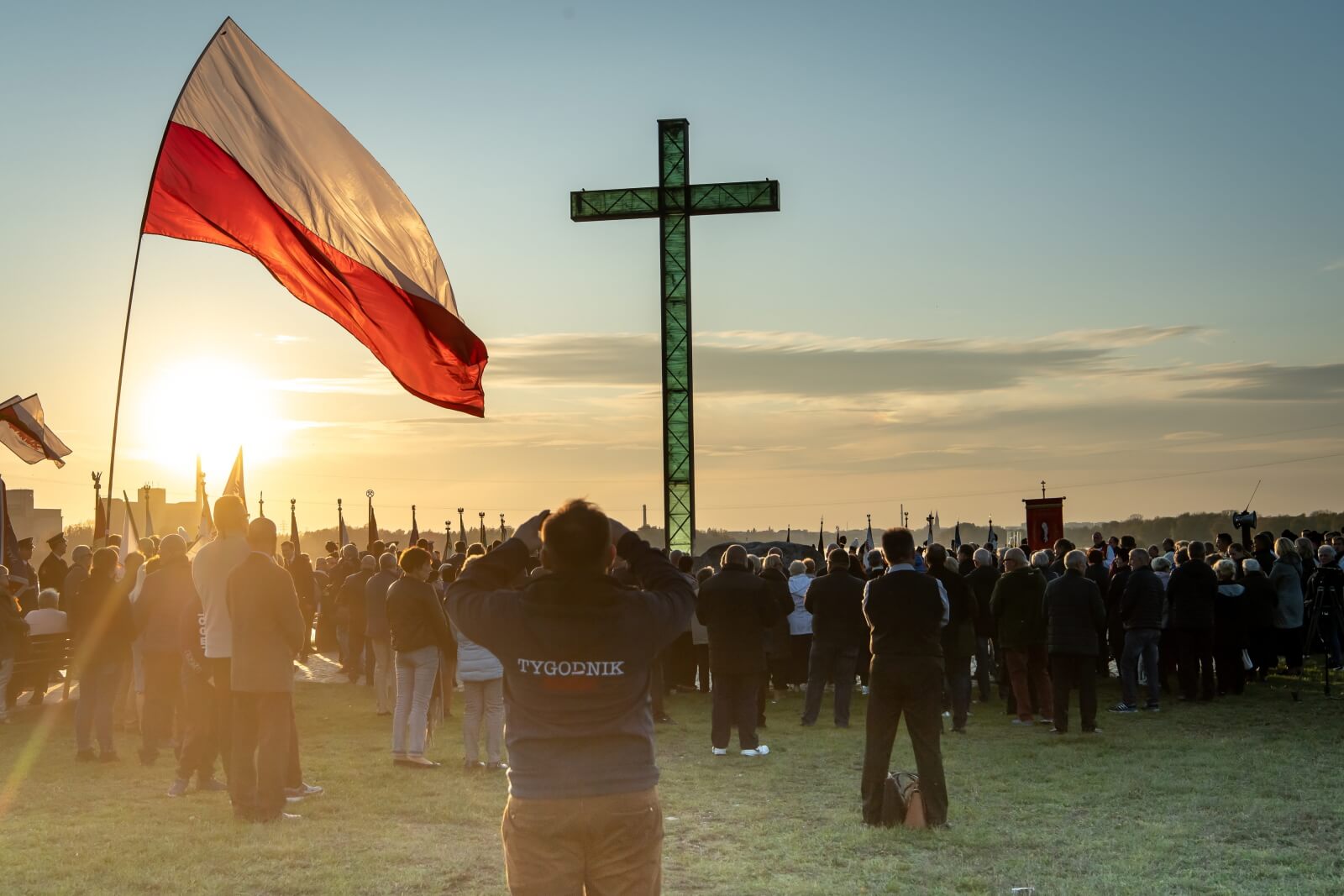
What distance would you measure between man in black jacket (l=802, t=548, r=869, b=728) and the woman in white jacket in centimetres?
224

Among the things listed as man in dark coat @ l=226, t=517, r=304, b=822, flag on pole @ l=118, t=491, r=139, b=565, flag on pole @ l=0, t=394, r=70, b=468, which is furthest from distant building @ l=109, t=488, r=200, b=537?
man in dark coat @ l=226, t=517, r=304, b=822

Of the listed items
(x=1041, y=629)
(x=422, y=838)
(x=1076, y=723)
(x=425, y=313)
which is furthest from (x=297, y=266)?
(x=1076, y=723)

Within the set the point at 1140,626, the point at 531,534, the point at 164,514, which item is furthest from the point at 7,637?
the point at 164,514

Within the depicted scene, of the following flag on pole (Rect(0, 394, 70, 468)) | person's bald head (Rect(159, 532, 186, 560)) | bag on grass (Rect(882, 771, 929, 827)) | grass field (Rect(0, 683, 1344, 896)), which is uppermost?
flag on pole (Rect(0, 394, 70, 468))

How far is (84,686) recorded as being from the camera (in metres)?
12.7

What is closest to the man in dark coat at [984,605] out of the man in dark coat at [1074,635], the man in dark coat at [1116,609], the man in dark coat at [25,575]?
the man in dark coat at [1074,635]

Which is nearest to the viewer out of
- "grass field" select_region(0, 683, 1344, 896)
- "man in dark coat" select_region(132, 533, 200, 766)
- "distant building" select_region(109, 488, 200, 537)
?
"grass field" select_region(0, 683, 1344, 896)

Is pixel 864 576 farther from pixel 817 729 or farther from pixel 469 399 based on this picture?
pixel 469 399

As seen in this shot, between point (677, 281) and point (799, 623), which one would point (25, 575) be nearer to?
point (799, 623)

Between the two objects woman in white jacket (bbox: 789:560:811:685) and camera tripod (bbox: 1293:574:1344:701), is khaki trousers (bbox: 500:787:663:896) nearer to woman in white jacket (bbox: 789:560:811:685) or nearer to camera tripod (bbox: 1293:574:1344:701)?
woman in white jacket (bbox: 789:560:811:685)

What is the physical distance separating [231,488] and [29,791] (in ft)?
33.1

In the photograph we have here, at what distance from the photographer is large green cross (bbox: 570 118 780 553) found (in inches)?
1203

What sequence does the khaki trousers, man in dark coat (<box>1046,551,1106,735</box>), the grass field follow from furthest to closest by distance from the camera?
man in dark coat (<box>1046,551,1106,735</box>)
the grass field
the khaki trousers

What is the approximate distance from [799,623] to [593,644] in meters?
14.0
